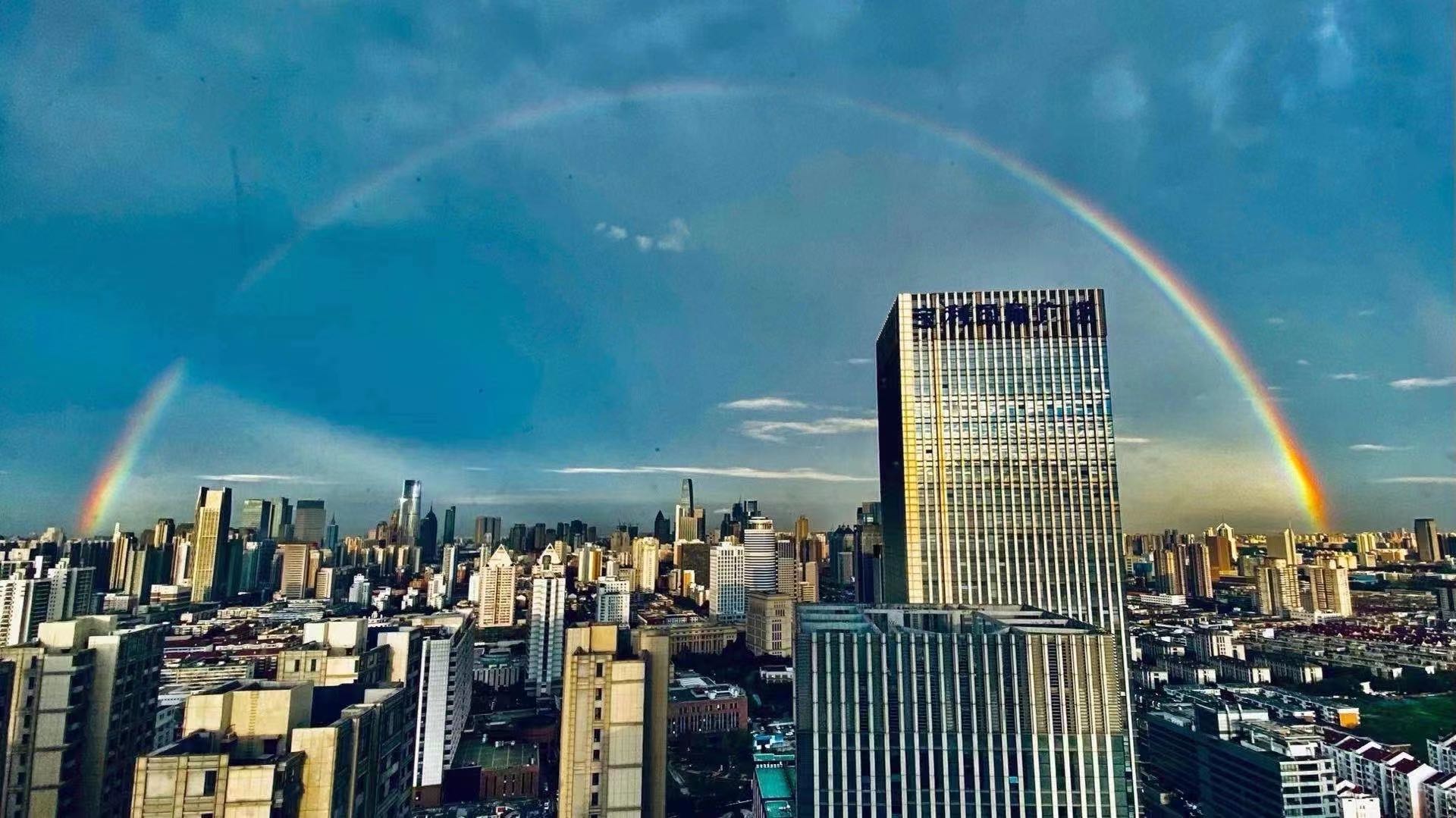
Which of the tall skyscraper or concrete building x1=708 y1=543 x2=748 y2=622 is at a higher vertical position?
the tall skyscraper

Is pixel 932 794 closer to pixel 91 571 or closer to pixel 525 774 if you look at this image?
pixel 525 774

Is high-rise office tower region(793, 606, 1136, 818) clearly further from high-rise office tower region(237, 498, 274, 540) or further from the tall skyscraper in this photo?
high-rise office tower region(237, 498, 274, 540)

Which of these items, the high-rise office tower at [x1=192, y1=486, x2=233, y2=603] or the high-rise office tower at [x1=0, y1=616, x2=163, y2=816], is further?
the high-rise office tower at [x1=192, y1=486, x2=233, y2=603]

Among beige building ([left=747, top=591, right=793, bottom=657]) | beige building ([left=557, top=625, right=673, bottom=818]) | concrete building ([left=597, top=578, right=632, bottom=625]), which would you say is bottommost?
beige building ([left=747, top=591, right=793, bottom=657])

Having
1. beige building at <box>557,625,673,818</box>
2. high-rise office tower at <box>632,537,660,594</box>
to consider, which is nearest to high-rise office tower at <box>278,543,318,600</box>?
high-rise office tower at <box>632,537,660,594</box>

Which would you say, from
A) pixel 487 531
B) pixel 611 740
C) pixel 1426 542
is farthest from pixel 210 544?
pixel 1426 542

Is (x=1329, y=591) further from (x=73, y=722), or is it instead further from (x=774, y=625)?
(x=73, y=722)

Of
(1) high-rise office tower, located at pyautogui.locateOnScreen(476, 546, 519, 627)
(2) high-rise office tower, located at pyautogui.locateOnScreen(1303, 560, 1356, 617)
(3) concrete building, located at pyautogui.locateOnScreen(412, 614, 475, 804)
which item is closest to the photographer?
(3) concrete building, located at pyautogui.locateOnScreen(412, 614, 475, 804)
